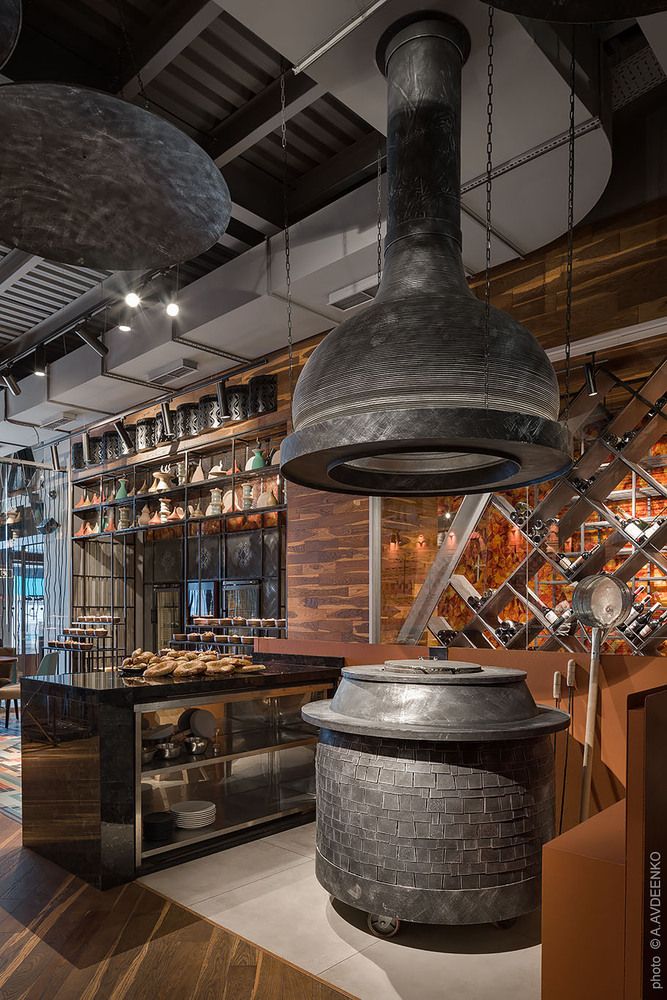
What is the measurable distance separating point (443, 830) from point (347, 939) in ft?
2.02

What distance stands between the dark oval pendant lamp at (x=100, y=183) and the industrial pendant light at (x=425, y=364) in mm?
685

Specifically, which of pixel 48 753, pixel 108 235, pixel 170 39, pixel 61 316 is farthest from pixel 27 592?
pixel 108 235

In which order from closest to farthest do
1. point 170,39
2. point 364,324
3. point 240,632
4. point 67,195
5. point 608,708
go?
point 67,195 < point 364,324 < point 170,39 < point 608,708 < point 240,632

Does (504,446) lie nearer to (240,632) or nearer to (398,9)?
(398,9)

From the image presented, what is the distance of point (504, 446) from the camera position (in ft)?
8.07

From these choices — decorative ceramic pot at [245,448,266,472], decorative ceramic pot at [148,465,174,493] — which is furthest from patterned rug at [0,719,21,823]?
decorative ceramic pot at [245,448,266,472]

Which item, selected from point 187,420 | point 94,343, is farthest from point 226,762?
point 94,343

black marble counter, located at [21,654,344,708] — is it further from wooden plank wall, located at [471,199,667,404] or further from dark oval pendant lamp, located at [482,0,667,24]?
dark oval pendant lamp, located at [482,0,667,24]

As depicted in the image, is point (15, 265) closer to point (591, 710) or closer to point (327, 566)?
point (327, 566)

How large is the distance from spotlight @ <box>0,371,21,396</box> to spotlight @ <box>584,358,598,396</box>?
236 inches

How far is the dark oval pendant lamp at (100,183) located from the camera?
5.92 ft

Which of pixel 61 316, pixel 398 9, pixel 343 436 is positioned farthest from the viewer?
pixel 61 316

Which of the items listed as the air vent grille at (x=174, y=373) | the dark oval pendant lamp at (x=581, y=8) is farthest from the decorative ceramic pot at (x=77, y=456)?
the dark oval pendant lamp at (x=581, y=8)

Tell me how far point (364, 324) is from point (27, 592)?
874 cm
